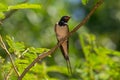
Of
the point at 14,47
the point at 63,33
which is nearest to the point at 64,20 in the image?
the point at 63,33

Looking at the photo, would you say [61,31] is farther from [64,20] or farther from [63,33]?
[64,20]

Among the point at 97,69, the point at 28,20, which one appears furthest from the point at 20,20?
the point at 97,69

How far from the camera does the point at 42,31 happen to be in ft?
24.9

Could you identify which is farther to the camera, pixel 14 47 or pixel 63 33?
pixel 63 33

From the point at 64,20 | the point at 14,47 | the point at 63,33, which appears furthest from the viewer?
the point at 63,33

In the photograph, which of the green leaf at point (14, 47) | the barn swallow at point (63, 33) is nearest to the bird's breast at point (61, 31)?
the barn swallow at point (63, 33)

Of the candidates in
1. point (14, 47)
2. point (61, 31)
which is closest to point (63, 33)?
point (61, 31)

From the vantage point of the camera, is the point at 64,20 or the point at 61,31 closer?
the point at 64,20

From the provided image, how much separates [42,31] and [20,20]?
0.43 meters

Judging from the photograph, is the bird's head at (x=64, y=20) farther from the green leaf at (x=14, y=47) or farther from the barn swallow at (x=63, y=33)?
the green leaf at (x=14, y=47)

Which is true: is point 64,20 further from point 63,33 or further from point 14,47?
point 14,47

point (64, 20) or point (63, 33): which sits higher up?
point (64, 20)

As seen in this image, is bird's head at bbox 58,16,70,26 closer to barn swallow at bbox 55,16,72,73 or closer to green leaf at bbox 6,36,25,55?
barn swallow at bbox 55,16,72,73

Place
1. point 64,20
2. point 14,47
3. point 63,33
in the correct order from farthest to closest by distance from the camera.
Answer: point 63,33
point 64,20
point 14,47
